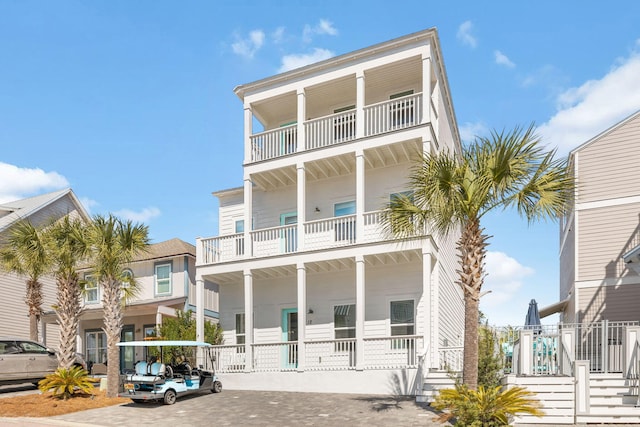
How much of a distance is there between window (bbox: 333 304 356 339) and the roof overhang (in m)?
8.02

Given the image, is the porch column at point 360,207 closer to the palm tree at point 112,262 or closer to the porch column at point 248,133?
the porch column at point 248,133

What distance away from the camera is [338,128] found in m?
21.8

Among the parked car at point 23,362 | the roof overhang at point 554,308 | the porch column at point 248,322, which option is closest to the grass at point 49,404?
the parked car at point 23,362

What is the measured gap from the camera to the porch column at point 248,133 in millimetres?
22641

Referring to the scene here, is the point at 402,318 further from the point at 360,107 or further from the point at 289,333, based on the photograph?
the point at 360,107

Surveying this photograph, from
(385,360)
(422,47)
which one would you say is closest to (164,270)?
(385,360)

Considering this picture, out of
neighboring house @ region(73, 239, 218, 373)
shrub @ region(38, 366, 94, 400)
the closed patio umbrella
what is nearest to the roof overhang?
the closed patio umbrella

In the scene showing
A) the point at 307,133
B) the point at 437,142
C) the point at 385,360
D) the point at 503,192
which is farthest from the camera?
the point at 307,133

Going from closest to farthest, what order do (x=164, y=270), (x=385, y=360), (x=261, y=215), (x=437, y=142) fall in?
(x=385, y=360) → (x=437, y=142) → (x=261, y=215) → (x=164, y=270)

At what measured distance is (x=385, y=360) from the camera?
18828 mm

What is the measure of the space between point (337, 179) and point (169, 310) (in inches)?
355

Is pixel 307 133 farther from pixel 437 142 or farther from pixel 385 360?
pixel 385 360

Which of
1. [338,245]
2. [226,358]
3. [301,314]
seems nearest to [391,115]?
[338,245]

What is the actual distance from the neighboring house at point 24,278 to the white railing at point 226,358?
38.6 ft
